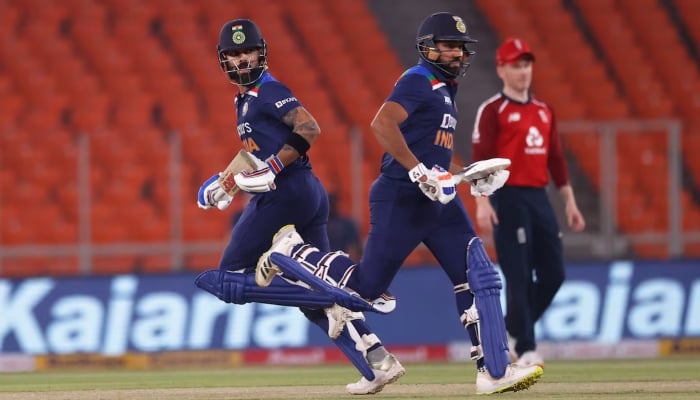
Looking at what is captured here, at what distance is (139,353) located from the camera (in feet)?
44.0

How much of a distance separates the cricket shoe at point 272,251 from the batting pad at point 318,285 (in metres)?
0.04

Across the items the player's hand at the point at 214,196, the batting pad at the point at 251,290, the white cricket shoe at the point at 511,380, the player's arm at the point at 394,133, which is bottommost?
the white cricket shoe at the point at 511,380

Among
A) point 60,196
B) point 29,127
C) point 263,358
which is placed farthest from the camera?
point 29,127

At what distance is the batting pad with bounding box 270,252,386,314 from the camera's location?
798 centimetres

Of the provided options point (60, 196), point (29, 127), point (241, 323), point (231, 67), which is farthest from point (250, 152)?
point (29, 127)

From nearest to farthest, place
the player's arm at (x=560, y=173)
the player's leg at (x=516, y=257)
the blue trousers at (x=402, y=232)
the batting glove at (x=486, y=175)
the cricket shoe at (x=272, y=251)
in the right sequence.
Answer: the batting glove at (x=486, y=175)
the blue trousers at (x=402, y=232)
the cricket shoe at (x=272, y=251)
the player's leg at (x=516, y=257)
the player's arm at (x=560, y=173)

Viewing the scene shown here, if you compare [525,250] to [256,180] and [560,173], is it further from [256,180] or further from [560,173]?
[256,180]

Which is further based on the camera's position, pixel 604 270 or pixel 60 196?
pixel 60 196

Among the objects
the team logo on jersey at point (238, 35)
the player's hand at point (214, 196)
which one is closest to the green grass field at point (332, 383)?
the player's hand at point (214, 196)

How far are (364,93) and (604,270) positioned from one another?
5.18 m

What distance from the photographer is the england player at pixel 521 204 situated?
1023cm

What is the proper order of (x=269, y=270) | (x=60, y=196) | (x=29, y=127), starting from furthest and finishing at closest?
(x=29, y=127) → (x=60, y=196) → (x=269, y=270)

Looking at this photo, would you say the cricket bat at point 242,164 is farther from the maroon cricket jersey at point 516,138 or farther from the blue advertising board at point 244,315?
the blue advertising board at point 244,315

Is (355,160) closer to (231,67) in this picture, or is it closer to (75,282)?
(75,282)
